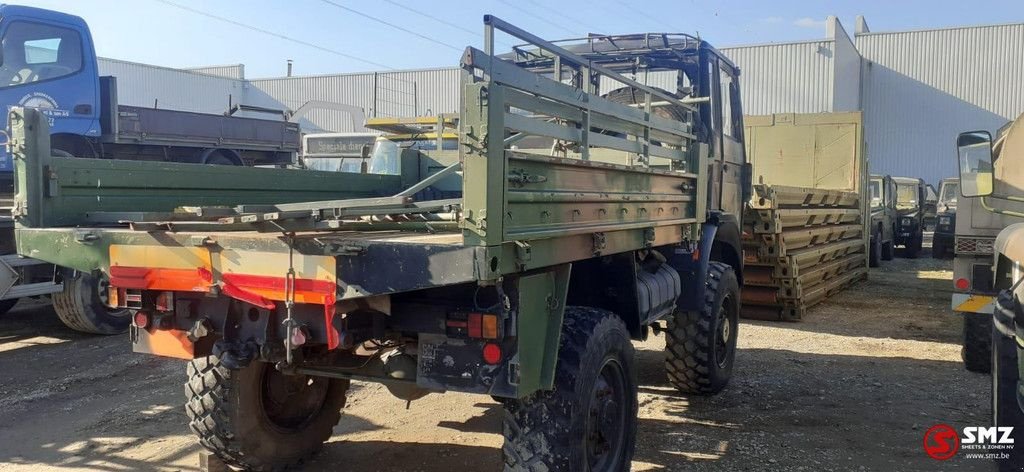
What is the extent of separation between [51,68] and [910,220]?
17.4 m

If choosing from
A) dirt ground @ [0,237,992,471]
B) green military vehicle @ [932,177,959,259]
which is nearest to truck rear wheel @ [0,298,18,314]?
dirt ground @ [0,237,992,471]

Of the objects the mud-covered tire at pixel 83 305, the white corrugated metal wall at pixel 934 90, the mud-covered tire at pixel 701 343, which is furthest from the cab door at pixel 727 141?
the white corrugated metal wall at pixel 934 90

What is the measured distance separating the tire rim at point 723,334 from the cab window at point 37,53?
808 centimetres

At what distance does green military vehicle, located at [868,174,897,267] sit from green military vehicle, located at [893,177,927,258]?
1.07 ft

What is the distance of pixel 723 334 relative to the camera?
597 cm

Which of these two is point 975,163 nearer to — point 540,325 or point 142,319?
point 540,325

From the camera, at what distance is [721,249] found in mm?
6332

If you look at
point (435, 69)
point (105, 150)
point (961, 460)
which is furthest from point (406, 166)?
point (435, 69)

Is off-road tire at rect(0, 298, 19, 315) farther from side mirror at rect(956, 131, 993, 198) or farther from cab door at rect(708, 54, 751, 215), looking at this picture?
side mirror at rect(956, 131, 993, 198)

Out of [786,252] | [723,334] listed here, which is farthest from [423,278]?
[786,252]

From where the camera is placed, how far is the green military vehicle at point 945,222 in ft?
53.7

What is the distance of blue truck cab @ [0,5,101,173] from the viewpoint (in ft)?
28.9

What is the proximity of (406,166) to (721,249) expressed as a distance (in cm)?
262

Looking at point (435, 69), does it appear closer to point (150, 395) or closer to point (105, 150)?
point (105, 150)
